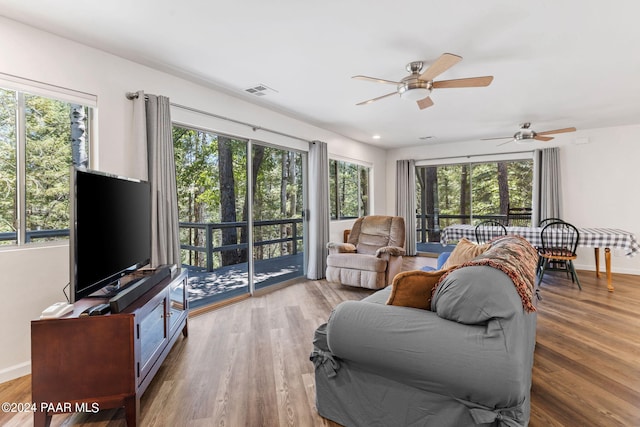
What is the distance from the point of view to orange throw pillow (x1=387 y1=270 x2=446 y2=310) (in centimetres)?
161

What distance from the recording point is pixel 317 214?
4.86 metres

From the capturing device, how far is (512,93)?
3.66 m

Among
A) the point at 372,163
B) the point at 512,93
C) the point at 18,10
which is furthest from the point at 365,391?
the point at 372,163

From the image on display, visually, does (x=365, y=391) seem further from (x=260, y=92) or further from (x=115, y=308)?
(x=260, y=92)

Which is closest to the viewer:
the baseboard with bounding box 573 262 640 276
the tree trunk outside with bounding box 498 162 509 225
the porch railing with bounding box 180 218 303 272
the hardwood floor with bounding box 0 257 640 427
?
the hardwood floor with bounding box 0 257 640 427

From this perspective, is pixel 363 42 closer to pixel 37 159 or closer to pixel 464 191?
pixel 37 159

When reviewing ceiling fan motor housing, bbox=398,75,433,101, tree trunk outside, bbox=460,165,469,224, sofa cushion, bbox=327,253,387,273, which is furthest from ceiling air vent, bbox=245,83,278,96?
tree trunk outside, bbox=460,165,469,224

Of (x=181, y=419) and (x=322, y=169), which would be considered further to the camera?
(x=322, y=169)

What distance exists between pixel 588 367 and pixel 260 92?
3.78 meters

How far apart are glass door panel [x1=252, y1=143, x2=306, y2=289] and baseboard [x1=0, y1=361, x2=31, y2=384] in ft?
7.72

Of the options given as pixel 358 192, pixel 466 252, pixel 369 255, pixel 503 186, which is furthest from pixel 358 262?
pixel 503 186

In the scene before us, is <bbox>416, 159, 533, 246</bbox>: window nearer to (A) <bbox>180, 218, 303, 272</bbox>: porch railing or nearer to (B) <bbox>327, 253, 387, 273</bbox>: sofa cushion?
(B) <bbox>327, 253, 387, 273</bbox>: sofa cushion

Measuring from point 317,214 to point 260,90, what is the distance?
2026mm

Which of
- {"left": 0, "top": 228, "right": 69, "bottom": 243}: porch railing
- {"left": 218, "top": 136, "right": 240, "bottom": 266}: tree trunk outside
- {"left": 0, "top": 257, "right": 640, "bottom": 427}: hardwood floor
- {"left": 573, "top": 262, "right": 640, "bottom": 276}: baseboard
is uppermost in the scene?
{"left": 218, "top": 136, "right": 240, "bottom": 266}: tree trunk outside
